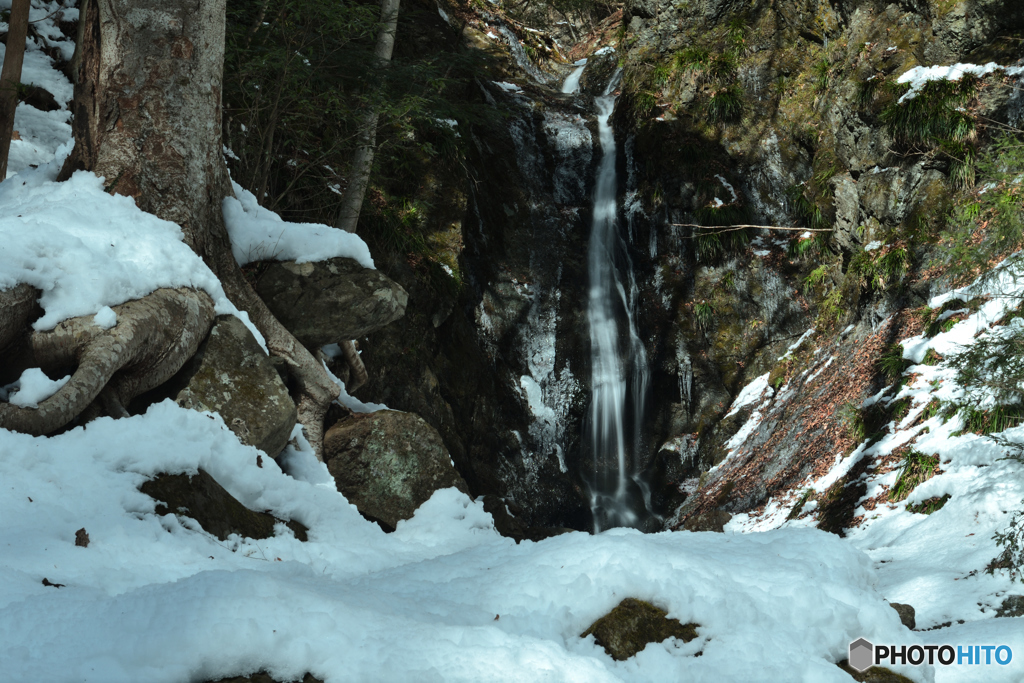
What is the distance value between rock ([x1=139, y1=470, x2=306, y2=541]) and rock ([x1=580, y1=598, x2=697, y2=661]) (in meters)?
1.74

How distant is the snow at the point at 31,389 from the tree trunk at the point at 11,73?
3628 mm

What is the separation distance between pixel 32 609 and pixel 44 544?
1.95ft

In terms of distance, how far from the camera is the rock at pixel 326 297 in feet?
16.7

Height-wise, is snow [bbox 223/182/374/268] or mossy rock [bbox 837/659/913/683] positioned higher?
snow [bbox 223/182/374/268]

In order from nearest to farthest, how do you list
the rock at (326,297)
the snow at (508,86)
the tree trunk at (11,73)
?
the rock at (326,297), the tree trunk at (11,73), the snow at (508,86)

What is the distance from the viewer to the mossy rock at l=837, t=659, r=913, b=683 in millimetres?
2283

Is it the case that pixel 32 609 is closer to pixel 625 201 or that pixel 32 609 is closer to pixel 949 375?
pixel 949 375

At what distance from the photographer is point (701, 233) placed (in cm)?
1317

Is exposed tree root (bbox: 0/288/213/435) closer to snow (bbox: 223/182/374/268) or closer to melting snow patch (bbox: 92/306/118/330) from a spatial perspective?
melting snow patch (bbox: 92/306/118/330)

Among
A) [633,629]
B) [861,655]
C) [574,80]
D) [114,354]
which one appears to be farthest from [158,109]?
[574,80]

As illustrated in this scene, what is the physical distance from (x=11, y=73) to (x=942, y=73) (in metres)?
11.8

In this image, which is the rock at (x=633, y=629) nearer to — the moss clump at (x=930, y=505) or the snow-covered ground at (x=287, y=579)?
the snow-covered ground at (x=287, y=579)

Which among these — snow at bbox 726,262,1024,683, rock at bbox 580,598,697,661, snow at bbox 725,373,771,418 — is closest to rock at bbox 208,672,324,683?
rock at bbox 580,598,697,661

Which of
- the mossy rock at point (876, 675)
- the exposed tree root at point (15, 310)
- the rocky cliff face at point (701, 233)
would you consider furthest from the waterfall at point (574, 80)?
the mossy rock at point (876, 675)
